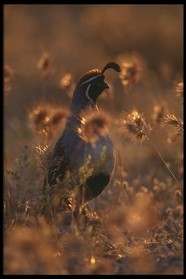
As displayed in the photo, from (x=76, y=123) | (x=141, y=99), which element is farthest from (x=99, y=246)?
(x=141, y=99)

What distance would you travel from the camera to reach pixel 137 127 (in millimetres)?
6250

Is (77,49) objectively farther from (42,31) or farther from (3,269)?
(3,269)

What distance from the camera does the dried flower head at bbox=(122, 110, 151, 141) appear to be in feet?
20.5

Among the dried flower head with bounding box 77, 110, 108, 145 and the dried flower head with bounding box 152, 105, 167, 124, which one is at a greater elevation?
the dried flower head with bounding box 152, 105, 167, 124

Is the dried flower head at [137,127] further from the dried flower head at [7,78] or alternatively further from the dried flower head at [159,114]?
Answer: the dried flower head at [7,78]

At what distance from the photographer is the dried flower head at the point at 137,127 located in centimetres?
625

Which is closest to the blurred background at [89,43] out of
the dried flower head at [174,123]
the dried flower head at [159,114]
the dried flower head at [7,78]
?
the dried flower head at [7,78]

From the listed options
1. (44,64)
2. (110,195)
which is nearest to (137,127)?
(44,64)

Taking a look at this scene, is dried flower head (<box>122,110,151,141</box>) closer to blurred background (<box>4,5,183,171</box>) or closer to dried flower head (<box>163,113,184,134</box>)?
dried flower head (<box>163,113,184,134</box>)

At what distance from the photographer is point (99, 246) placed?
19.3 feet

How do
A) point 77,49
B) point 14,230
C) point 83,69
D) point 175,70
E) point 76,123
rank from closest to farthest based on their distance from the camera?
point 14,230 < point 76,123 < point 175,70 < point 83,69 < point 77,49

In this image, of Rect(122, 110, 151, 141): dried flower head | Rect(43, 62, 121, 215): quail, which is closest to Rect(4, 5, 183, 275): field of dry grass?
Rect(122, 110, 151, 141): dried flower head

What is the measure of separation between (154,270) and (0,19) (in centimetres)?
328

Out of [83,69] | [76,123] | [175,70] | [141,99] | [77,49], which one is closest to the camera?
[76,123]
